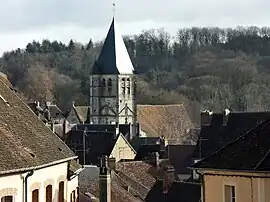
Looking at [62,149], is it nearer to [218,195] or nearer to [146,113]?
[218,195]

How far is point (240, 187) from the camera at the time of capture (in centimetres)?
2383

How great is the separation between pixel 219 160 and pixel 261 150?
1498 millimetres

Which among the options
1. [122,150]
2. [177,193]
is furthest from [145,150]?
[177,193]


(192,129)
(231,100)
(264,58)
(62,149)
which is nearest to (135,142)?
(192,129)

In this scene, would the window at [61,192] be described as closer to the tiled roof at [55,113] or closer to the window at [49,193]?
the window at [49,193]

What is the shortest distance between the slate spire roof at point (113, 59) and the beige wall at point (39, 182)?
80.1 meters

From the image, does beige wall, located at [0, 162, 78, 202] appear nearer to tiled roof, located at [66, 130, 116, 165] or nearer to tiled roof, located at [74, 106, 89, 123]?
tiled roof, located at [66, 130, 116, 165]

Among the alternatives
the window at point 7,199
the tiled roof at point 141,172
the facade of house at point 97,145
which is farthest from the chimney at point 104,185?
the facade of house at point 97,145

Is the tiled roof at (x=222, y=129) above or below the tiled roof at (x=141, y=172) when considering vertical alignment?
above

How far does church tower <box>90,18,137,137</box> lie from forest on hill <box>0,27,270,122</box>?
21877 millimetres

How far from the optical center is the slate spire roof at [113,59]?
362 ft

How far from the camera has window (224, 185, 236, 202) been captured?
24236 millimetres

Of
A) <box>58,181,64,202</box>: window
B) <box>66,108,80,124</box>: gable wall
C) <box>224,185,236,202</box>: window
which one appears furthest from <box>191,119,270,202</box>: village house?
<box>66,108,80,124</box>: gable wall

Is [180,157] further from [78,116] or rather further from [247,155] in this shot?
[247,155]
